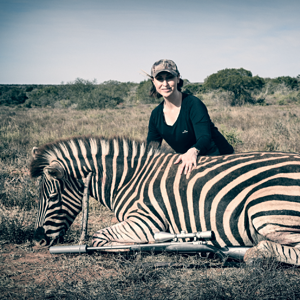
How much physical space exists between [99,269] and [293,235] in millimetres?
1883

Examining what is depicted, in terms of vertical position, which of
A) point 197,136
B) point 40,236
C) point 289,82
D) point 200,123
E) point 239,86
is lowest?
point 40,236

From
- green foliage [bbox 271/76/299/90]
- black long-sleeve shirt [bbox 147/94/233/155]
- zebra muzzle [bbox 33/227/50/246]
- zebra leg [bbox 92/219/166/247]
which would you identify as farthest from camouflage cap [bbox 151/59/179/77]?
green foliage [bbox 271/76/299/90]

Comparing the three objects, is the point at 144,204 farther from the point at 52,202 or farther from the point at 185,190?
the point at 52,202

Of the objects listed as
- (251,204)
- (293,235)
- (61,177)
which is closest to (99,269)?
(61,177)

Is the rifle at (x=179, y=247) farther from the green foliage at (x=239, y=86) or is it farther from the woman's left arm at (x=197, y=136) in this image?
the green foliage at (x=239, y=86)

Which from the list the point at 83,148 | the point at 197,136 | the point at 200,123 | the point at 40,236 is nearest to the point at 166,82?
the point at 200,123

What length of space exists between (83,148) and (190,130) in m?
1.39

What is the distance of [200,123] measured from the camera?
3217 millimetres

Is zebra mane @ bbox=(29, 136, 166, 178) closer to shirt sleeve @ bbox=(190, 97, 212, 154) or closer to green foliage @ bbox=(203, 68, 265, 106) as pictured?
shirt sleeve @ bbox=(190, 97, 212, 154)

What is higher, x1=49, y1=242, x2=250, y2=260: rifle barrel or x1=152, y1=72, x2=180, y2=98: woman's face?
Result: x1=152, y1=72, x2=180, y2=98: woman's face

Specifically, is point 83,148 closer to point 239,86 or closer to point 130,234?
point 130,234

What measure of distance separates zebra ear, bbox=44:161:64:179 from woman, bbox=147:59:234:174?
1253 millimetres

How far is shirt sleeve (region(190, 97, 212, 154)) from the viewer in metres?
3.05

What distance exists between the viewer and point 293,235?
7.56ft
